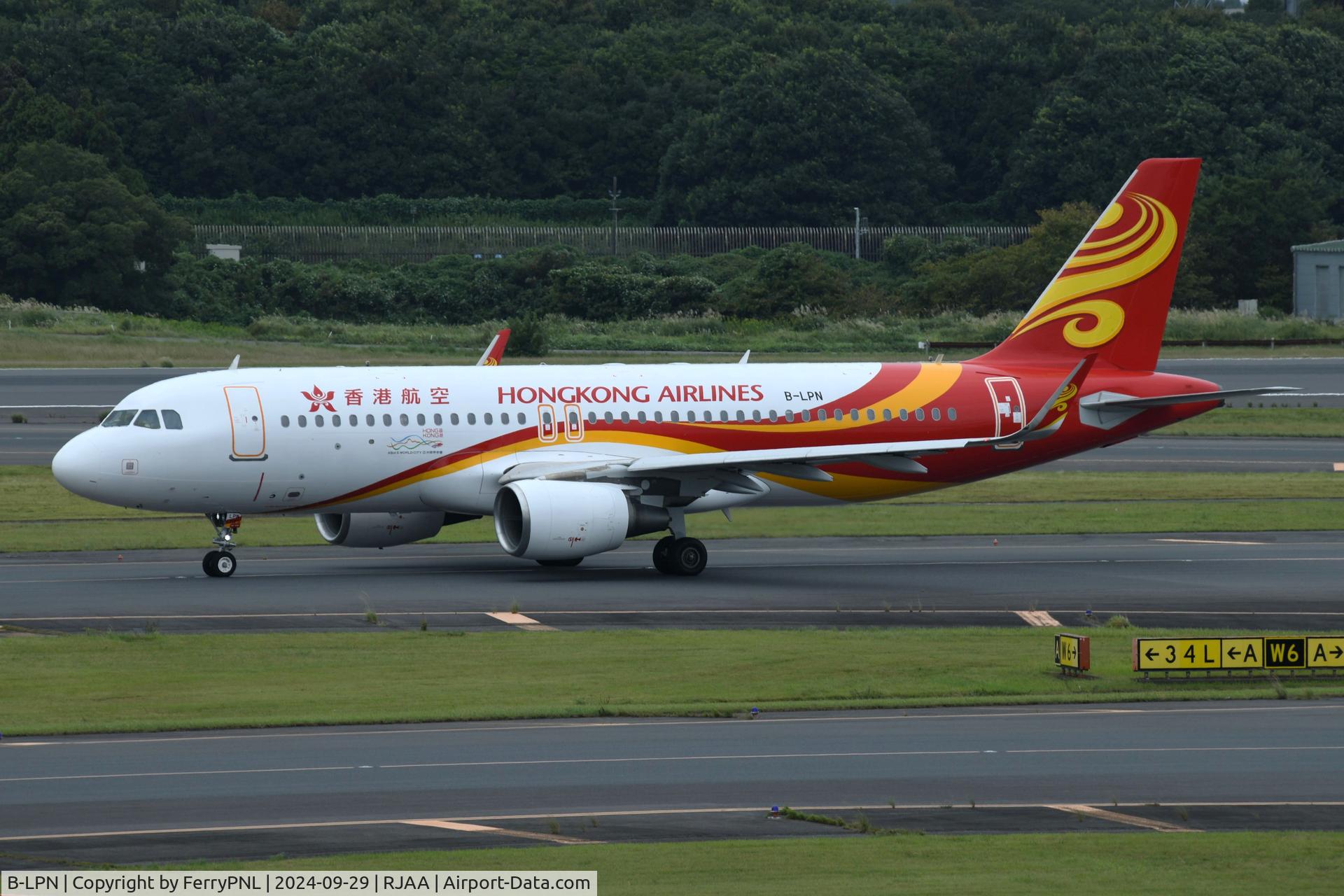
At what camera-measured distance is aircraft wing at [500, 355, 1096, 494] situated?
38219 millimetres

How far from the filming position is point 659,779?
815 inches

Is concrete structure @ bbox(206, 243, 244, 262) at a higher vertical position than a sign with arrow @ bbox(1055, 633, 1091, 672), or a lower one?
higher

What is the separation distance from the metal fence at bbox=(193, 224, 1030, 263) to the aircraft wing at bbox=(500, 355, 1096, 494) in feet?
279

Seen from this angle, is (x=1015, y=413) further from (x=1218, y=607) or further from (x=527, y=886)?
(x=527, y=886)

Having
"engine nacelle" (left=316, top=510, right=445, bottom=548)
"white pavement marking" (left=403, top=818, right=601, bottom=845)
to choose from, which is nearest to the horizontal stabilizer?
"engine nacelle" (left=316, top=510, right=445, bottom=548)

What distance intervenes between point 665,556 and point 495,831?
2180 centimetres

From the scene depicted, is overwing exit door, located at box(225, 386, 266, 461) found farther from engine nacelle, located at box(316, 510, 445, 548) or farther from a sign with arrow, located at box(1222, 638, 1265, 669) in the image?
a sign with arrow, located at box(1222, 638, 1265, 669)

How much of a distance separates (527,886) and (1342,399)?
249 feet

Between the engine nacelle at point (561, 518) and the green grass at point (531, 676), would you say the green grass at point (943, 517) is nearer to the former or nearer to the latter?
the engine nacelle at point (561, 518)

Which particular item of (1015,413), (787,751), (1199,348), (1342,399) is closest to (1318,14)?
(1199,348)

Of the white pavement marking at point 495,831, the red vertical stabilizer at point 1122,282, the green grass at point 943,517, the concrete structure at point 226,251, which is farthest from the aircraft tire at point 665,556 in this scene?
the concrete structure at point 226,251

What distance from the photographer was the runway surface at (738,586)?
33.1 meters

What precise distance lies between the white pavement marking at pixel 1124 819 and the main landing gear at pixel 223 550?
23287 mm

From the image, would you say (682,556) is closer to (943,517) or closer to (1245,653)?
(943,517)
